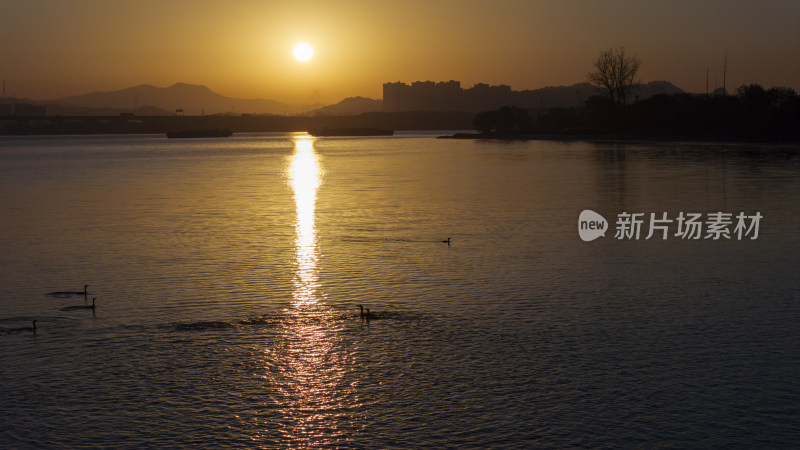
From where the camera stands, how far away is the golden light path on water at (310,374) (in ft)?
31.7

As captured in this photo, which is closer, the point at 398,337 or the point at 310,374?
the point at 310,374

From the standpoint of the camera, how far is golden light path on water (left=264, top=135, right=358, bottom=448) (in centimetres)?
966

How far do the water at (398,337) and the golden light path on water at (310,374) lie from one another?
4 centimetres

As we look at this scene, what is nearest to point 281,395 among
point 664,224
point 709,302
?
point 709,302

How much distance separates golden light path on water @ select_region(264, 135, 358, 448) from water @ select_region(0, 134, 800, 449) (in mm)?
41

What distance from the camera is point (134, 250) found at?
24125 millimetres

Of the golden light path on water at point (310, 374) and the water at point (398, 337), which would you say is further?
the water at point (398, 337)

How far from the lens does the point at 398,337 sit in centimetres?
1362

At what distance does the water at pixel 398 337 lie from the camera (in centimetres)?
977

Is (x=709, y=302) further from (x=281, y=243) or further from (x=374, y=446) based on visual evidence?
(x=281, y=243)

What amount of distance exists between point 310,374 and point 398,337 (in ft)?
7.61

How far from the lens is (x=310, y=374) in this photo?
1170cm

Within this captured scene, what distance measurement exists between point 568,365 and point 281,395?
13.9ft

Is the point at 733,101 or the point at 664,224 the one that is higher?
the point at 733,101
